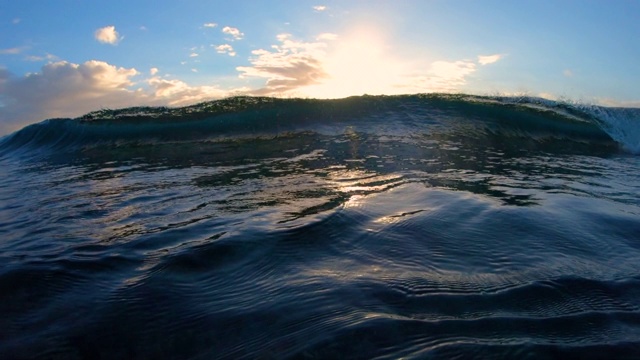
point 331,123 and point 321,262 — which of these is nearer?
point 321,262

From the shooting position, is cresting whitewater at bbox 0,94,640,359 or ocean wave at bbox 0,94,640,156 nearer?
cresting whitewater at bbox 0,94,640,359

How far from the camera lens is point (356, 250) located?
9.69 feet

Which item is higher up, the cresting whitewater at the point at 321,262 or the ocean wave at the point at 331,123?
the ocean wave at the point at 331,123

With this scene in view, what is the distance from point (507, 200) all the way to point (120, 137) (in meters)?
11.3

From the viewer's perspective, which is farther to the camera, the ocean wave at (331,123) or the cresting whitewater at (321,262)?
the ocean wave at (331,123)

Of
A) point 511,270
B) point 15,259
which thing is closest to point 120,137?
point 15,259

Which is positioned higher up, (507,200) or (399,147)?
(399,147)

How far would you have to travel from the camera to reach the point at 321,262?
9.03 feet

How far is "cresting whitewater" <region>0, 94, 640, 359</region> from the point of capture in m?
1.91

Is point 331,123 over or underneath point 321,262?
over

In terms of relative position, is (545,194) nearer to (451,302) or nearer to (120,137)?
(451,302)

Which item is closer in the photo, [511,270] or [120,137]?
[511,270]

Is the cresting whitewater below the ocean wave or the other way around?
below

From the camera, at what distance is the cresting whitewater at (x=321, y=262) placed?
1913mm
